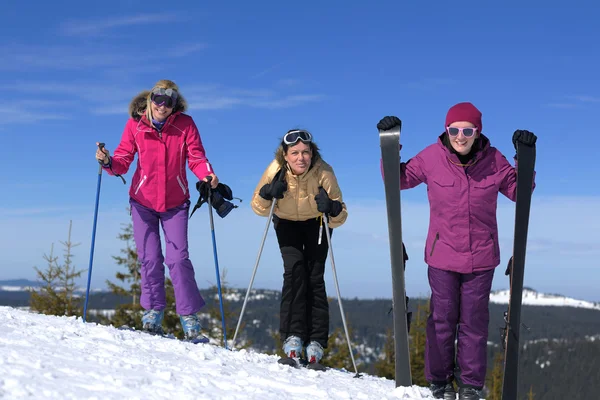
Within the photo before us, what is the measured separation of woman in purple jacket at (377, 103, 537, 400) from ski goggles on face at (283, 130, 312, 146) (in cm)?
79

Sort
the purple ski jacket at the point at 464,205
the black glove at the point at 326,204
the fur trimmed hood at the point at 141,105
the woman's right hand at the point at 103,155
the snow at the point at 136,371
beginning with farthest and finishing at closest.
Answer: the fur trimmed hood at the point at 141,105
the woman's right hand at the point at 103,155
the black glove at the point at 326,204
the purple ski jacket at the point at 464,205
the snow at the point at 136,371

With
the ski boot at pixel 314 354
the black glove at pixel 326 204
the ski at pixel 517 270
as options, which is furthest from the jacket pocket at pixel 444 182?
the ski boot at pixel 314 354

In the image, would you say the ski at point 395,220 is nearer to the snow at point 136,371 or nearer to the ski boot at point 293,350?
the snow at point 136,371

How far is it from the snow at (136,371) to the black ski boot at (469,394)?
33 cm

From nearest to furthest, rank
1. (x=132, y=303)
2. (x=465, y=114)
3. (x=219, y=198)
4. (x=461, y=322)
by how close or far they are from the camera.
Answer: (x=465, y=114) → (x=461, y=322) → (x=219, y=198) → (x=132, y=303)

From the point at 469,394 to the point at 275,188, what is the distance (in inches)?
108

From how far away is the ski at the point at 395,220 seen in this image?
18.8ft

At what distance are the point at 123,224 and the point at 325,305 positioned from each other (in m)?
23.6

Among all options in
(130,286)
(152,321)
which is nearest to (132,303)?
(130,286)

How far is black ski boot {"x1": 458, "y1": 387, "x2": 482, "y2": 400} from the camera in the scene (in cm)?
562

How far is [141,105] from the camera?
708cm

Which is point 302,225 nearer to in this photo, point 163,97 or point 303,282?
point 303,282

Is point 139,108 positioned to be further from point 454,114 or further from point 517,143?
point 517,143

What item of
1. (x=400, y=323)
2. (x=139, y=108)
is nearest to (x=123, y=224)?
(x=139, y=108)
